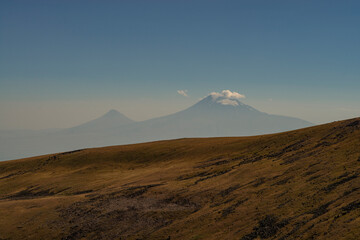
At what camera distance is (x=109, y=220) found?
1825 inches

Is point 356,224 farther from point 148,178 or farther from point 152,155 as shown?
point 152,155

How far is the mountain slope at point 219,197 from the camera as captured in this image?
34.6 metres

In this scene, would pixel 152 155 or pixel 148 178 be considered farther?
pixel 152 155

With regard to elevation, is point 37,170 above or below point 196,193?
above

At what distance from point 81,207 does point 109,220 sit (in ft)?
35.4

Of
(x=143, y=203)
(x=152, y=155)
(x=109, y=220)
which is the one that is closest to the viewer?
(x=109, y=220)

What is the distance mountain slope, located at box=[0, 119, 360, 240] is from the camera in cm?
3456

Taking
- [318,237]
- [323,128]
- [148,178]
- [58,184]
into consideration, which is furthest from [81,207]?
[323,128]

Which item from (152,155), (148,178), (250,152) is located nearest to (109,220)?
(148,178)

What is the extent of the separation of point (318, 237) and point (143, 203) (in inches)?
1280

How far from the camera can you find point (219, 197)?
4903 cm

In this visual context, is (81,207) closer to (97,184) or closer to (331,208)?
(97,184)

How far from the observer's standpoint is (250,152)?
8219cm

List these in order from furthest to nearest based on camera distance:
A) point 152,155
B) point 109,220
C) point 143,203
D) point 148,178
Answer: point 152,155 < point 148,178 < point 143,203 < point 109,220
